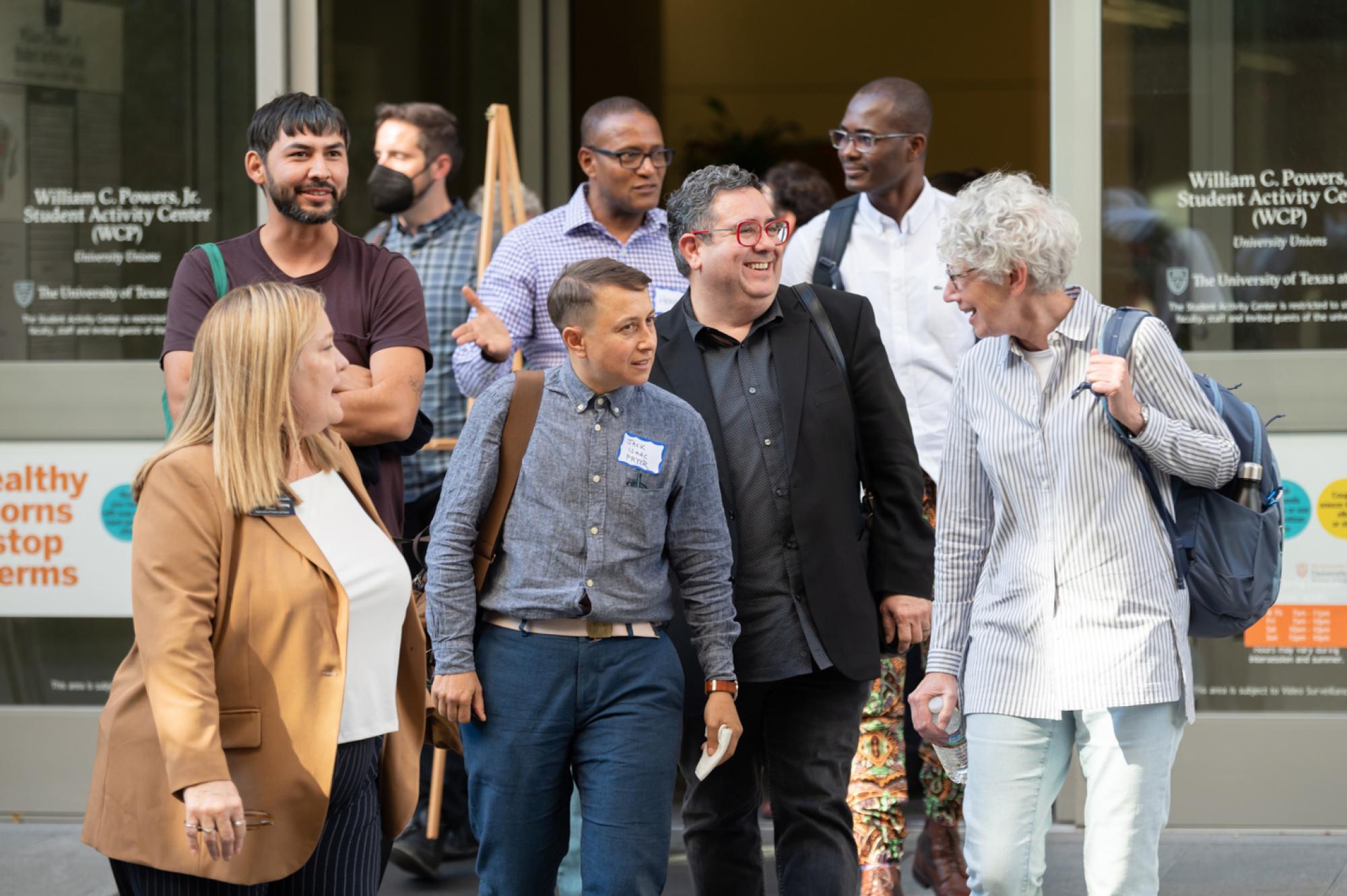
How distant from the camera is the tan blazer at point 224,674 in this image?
300 cm

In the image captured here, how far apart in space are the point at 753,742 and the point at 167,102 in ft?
11.6

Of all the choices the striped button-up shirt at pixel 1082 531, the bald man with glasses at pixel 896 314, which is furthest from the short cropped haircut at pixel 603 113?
the striped button-up shirt at pixel 1082 531

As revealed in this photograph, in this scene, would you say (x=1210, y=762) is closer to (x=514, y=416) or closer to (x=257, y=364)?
(x=514, y=416)

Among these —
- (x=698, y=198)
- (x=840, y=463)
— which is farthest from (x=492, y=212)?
(x=840, y=463)

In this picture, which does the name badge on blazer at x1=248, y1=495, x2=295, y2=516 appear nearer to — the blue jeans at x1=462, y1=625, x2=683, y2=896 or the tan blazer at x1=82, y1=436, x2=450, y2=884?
the tan blazer at x1=82, y1=436, x2=450, y2=884

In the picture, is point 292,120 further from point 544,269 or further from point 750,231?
point 750,231

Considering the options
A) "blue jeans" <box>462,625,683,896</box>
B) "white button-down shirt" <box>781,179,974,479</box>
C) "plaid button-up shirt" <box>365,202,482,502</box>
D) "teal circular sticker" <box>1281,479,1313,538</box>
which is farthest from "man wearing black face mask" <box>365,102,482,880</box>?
"teal circular sticker" <box>1281,479,1313,538</box>

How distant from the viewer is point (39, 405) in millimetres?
6215

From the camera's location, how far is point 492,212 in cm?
573

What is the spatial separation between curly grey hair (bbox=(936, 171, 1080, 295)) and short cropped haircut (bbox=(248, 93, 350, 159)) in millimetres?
1864

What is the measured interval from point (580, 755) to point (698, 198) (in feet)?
4.75

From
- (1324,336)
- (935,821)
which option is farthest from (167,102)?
(1324,336)

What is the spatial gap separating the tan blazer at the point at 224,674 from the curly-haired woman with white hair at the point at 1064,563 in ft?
A: 4.59

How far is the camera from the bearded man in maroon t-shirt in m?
4.36
